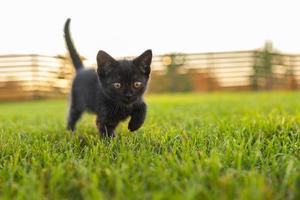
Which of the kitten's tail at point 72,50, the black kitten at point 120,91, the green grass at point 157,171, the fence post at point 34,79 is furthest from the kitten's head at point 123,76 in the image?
the fence post at point 34,79

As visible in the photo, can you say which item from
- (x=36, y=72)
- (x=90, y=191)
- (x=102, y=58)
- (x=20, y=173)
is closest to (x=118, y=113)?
(x=102, y=58)

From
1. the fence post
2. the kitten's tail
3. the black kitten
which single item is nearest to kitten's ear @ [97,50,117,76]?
the black kitten

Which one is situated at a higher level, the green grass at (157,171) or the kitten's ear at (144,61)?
the kitten's ear at (144,61)

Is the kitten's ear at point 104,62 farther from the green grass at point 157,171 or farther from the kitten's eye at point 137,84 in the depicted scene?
the green grass at point 157,171

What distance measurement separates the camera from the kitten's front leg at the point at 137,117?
3.68 metres

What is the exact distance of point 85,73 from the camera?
Result: 4.82 metres

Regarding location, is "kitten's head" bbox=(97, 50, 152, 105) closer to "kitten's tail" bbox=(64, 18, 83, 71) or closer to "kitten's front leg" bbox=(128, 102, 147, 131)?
"kitten's front leg" bbox=(128, 102, 147, 131)

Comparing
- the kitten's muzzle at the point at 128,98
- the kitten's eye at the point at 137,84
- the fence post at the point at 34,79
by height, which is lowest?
the fence post at the point at 34,79

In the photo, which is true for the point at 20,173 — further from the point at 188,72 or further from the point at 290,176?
the point at 188,72

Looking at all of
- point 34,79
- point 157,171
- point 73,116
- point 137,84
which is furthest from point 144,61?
point 34,79

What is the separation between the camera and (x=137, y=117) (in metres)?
3.70

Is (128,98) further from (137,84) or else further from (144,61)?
(144,61)

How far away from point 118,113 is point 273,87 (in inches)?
671

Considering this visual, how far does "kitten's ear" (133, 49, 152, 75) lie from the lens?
379 centimetres
